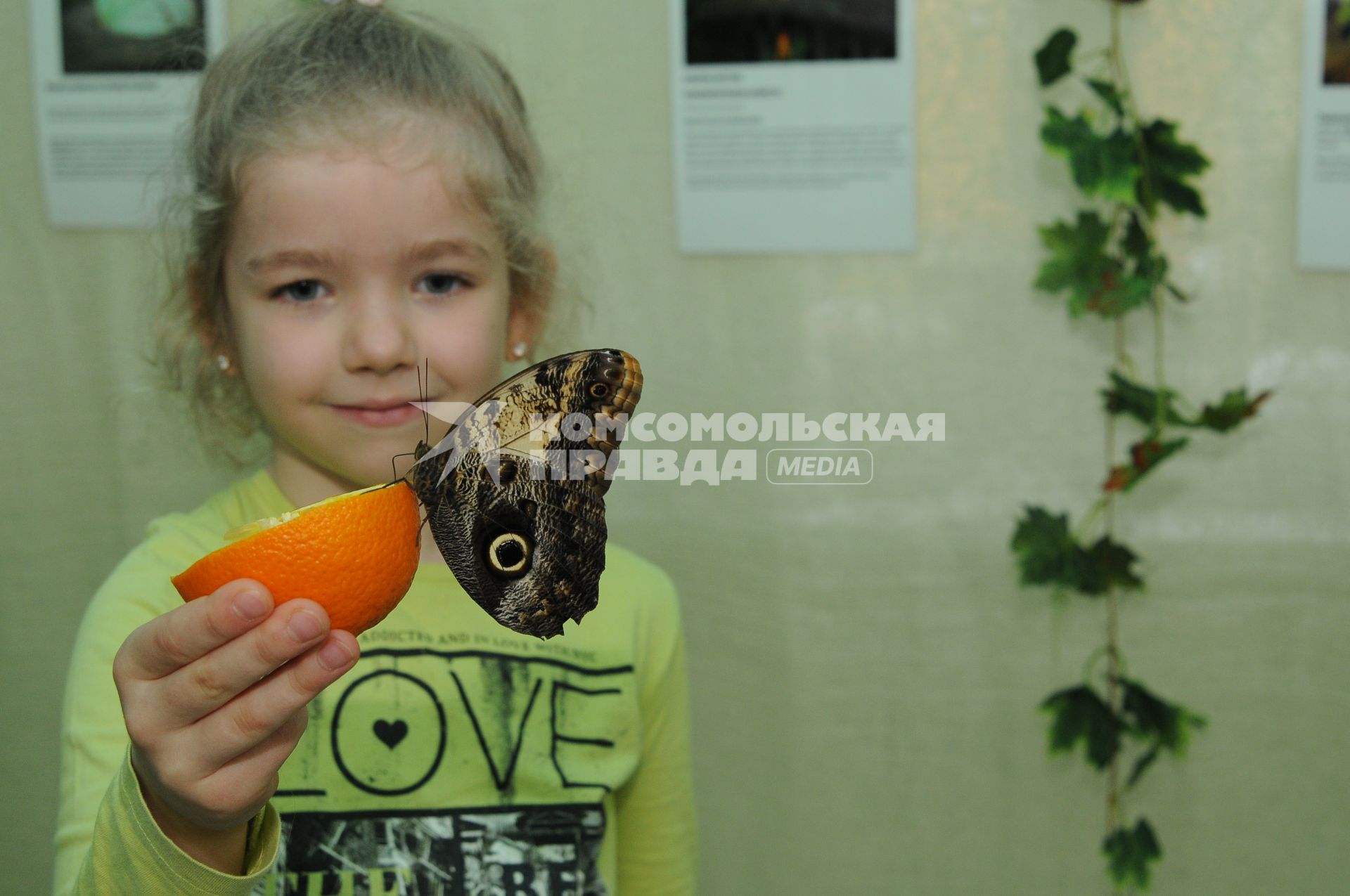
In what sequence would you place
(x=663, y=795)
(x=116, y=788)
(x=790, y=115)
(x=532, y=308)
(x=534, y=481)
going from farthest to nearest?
(x=790, y=115) < (x=663, y=795) < (x=532, y=308) < (x=116, y=788) < (x=534, y=481)

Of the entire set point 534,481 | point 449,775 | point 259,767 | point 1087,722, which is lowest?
point 1087,722

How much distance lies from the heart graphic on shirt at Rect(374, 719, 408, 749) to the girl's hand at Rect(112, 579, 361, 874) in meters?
0.20

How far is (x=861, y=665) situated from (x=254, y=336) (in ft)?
2.17

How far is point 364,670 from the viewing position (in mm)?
620

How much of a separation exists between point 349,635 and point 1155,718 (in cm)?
82

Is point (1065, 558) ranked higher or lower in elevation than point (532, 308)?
lower

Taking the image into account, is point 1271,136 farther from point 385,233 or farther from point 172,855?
point 172,855

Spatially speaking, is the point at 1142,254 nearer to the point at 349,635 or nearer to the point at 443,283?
the point at 443,283

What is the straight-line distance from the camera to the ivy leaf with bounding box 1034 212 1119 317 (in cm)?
88

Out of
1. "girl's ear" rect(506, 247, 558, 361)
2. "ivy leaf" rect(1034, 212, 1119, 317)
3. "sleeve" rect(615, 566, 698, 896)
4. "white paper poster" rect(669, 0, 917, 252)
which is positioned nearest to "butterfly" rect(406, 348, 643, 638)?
"girl's ear" rect(506, 247, 558, 361)

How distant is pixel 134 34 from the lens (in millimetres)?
923

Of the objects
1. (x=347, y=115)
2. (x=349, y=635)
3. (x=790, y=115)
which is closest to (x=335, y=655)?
(x=349, y=635)

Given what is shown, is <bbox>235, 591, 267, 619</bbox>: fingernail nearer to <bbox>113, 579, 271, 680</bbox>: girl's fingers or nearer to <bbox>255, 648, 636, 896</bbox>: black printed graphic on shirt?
<bbox>113, 579, 271, 680</bbox>: girl's fingers

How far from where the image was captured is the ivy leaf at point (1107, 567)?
932 mm
